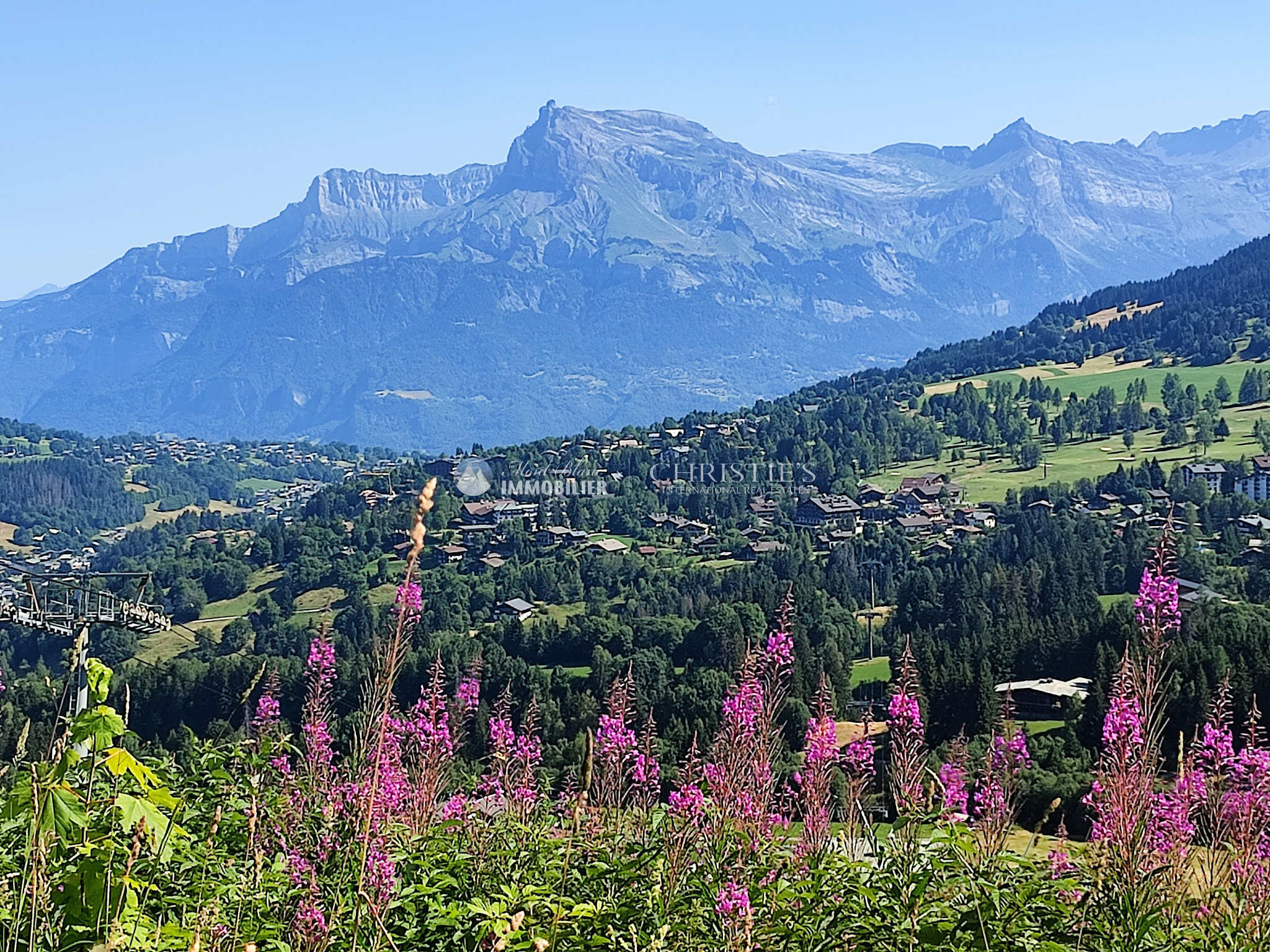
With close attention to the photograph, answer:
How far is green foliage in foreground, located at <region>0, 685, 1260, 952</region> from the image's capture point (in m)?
4.09

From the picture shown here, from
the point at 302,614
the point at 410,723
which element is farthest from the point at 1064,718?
the point at 302,614

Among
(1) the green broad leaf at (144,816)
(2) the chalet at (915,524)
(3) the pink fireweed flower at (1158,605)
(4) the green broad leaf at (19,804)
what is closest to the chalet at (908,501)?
(2) the chalet at (915,524)

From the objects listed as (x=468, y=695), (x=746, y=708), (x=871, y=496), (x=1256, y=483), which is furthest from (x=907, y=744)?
(x=871, y=496)

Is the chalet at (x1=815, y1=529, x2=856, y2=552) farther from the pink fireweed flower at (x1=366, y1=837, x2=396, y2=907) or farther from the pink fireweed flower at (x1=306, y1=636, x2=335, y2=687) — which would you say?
the pink fireweed flower at (x1=366, y1=837, x2=396, y2=907)

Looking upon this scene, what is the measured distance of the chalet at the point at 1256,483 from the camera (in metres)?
109

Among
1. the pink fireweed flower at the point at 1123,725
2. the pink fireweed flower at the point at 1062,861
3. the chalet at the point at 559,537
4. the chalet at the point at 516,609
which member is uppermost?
the pink fireweed flower at the point at 1123,725

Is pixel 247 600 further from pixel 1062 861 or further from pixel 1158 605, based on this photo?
pixel 1158 605

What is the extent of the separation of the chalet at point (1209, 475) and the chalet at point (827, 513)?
92.2ft

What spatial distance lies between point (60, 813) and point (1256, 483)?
118 meters

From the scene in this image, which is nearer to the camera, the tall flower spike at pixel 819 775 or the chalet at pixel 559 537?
the tall flower spike at pixel 819 775

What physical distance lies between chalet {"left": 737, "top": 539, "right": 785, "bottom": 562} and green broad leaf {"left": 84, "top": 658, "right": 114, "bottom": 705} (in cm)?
10975

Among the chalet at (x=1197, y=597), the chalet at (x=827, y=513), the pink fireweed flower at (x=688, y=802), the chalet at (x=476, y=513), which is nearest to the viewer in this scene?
the pink fireweed flower at (x=688, y=802)

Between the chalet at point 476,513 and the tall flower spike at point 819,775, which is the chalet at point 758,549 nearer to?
the chalet at point 476,513

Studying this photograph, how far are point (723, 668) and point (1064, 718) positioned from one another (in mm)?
20086
